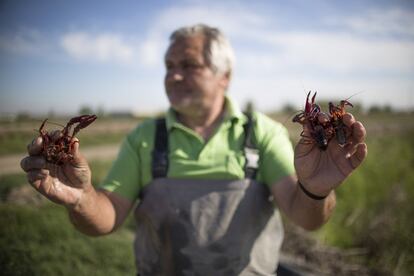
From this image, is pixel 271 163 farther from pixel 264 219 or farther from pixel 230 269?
pixel 230 269

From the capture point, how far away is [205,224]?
297 cm

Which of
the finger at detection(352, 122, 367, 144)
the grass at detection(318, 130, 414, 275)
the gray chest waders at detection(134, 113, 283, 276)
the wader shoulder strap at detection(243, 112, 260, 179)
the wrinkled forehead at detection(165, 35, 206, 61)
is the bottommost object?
the grass at detection(318, 130, 414, 275)

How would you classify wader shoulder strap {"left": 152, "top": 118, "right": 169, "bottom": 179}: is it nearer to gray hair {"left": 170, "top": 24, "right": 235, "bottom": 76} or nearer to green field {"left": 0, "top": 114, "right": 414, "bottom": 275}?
gray hair {"left": 170, "top": 24, "right": 235, "bottom": 76}

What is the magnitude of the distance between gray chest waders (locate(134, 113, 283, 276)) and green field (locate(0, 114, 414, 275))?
2.69ft

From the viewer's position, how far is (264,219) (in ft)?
10.3

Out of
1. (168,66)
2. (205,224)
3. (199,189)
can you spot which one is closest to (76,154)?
(199,189)

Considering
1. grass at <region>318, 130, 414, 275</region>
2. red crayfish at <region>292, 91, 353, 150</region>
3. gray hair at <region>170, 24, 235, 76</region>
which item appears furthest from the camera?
grass at <region>318, 130, 414, 275</region>

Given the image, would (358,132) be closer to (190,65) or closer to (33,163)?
(190,65)

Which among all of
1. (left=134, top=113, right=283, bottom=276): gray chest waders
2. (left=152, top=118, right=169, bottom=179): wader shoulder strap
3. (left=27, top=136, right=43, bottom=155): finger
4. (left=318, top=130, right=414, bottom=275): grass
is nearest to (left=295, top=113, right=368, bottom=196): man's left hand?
(left=134, top=113, right=283, bottom=276): gray chest waders

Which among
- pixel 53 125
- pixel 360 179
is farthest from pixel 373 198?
pixel 53 125

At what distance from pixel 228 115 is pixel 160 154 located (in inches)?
30.6

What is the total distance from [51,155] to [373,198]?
10882 mm

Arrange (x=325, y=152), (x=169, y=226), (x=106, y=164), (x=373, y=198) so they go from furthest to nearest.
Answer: (x=106, y=164) < (x=373, y=198) < (x=169, y=226) < (x=325, y=152)

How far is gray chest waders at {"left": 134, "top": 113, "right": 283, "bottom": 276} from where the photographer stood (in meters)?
2.96
